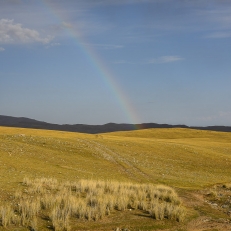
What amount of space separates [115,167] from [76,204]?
22.7 metres

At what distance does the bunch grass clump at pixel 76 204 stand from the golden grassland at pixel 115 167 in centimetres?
24

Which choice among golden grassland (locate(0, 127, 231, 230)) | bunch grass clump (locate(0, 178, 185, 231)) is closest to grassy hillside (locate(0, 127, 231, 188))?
golden grassland (locate(0, 127, 231, 230))

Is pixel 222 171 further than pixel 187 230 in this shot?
Yes

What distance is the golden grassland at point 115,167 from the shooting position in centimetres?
1988

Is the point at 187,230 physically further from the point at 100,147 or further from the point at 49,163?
the point at 100,147

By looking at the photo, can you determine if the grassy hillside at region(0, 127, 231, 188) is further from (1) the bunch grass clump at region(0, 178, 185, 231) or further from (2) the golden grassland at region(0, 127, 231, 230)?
(1) the bunch grass clump at region(0, 178, 185, 231)

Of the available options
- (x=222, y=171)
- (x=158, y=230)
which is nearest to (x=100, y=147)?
(x=222, y=171)

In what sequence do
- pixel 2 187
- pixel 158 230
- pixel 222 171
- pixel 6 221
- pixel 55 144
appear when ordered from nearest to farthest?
pixel 6 221, pixel 158 230, pixel 2 187, pixel 222 171, pixel 55 144

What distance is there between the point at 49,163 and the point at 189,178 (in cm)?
1643

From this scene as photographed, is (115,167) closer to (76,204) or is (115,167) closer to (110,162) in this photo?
(110,162)

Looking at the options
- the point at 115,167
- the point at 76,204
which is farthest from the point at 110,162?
the point at 76,204

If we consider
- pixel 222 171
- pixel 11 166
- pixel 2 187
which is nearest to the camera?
pixel 2 187

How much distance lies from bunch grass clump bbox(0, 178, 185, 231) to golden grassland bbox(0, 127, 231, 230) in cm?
24

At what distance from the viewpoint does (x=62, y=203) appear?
2048 cm
